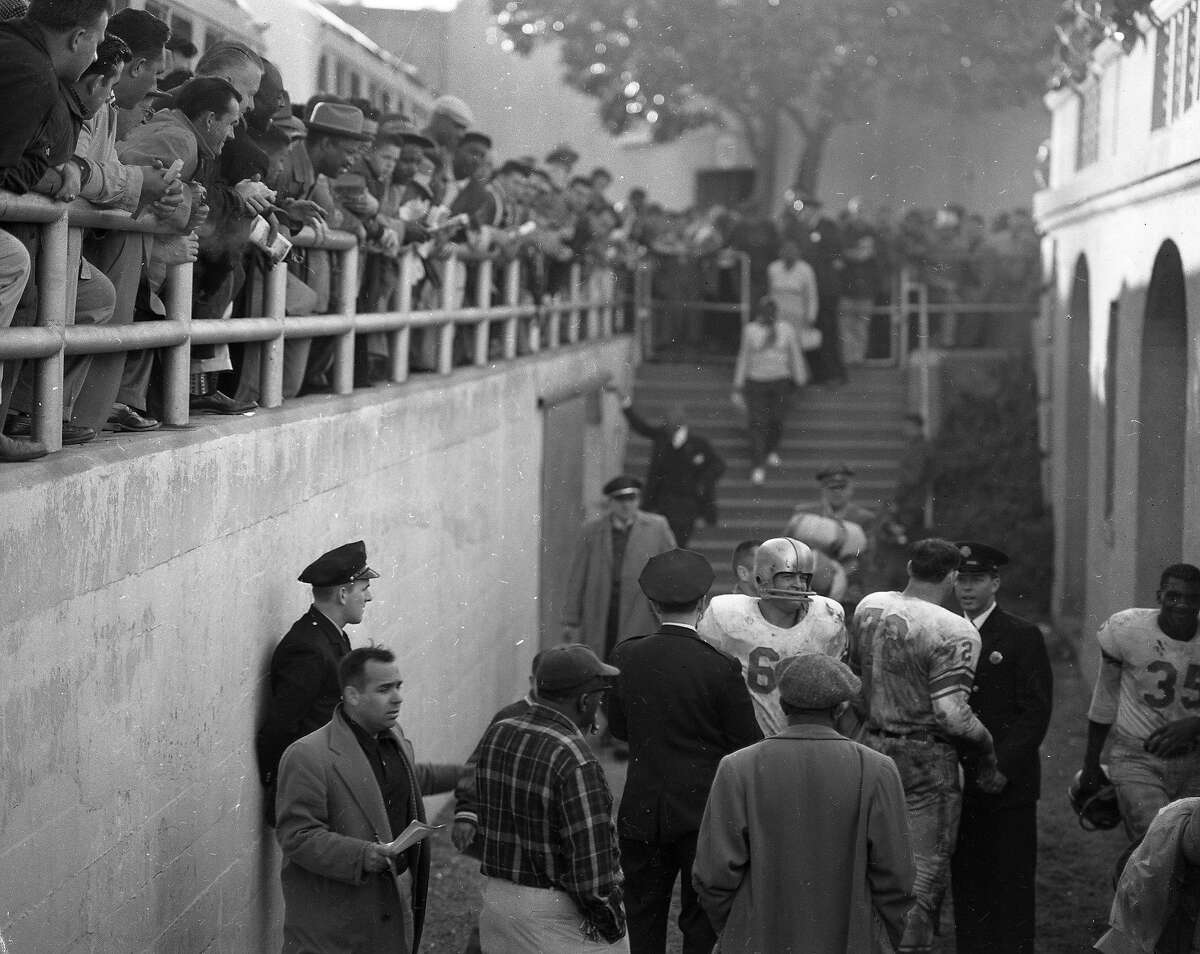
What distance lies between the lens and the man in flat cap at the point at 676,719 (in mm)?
6926

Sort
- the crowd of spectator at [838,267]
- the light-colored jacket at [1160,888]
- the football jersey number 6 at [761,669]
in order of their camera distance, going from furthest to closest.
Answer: the crowd of spectator at [838,267], the football jersey number 6 at [761,669], the light-colored jacket at [1160,888]

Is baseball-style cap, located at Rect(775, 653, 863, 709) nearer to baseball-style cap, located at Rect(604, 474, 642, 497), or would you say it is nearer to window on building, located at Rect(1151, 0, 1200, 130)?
baseball-style cap, located at Rect(604, 474, 642, 497)

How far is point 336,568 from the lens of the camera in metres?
7.16

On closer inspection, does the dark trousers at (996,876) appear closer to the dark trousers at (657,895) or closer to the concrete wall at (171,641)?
the dark trousers at (657,895)

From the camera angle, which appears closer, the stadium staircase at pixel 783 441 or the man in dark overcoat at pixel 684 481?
the man in dark overcoat at pixel 684 481

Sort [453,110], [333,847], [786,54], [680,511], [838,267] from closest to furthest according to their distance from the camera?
[333,847] → [453,110] → [680,511] → [838,267] → [786,54]

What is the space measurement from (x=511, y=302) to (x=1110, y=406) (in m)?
5.38

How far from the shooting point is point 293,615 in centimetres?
760

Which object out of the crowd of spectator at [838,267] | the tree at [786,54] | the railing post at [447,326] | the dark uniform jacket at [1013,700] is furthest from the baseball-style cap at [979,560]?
the tree at [786,54]

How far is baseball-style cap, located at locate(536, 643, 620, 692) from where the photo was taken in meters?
5.82

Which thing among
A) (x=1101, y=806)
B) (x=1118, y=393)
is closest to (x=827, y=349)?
(x=1118, y=393)

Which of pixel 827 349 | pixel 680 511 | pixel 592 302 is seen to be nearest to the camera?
pixel 680 511

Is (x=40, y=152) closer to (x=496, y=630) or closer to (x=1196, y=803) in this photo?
(x=1196, y=803)

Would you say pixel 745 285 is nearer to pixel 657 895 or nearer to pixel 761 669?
pixel 761 669
